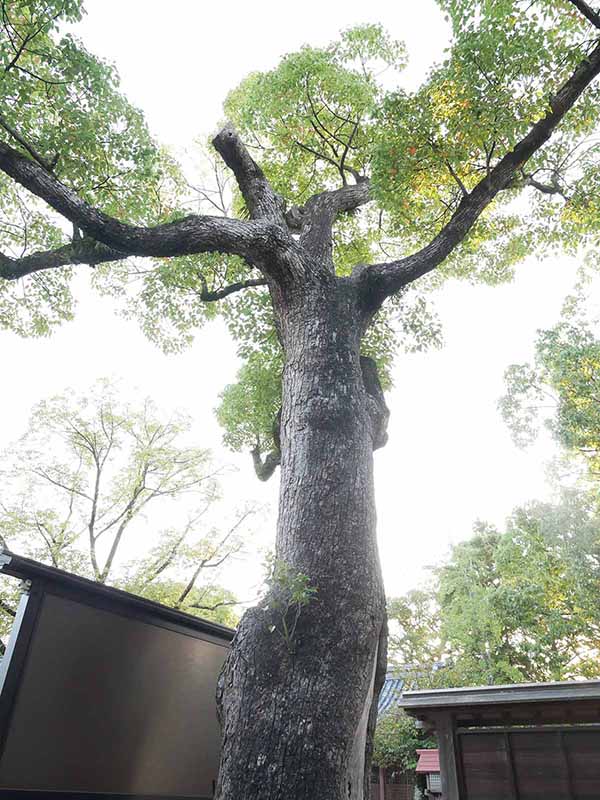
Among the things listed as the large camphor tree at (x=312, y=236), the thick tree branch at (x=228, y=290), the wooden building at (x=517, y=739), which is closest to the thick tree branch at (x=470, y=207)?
the large camphor tree at (x=312, y=236)

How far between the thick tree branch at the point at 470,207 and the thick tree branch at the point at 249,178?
Result: 1194 millimetres

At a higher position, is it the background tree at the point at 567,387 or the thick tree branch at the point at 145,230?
the background tree at the point at 567,387

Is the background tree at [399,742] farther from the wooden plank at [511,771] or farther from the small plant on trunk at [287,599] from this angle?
the small plant on trunk at [287,599]

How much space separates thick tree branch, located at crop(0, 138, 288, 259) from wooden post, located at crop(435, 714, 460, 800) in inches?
172

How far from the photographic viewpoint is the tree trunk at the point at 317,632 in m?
1.99

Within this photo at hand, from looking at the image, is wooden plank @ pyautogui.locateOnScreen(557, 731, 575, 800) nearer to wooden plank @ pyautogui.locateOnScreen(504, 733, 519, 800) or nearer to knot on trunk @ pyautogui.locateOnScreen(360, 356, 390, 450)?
wooden plank @ pyautogui.locateOnScreen(504, 733, 519, 800)

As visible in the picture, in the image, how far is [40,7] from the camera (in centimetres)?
391

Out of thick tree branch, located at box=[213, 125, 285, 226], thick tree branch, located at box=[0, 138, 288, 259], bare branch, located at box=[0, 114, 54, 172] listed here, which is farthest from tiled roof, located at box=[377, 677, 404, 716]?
bare branch, located at box=[0, 114, 54, 172]

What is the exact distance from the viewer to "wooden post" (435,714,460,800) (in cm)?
424

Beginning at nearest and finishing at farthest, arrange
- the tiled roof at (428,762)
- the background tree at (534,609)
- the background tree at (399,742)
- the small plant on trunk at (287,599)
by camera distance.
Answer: the small plant on trunk at (287,599) < the tiled roof at (428,762) < the background tree at (534,609) < the background tree at (399,742)

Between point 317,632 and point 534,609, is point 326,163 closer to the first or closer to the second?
point 317,632

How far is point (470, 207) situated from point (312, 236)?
4.84ft

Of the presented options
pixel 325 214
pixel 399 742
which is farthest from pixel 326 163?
pixel 399 742

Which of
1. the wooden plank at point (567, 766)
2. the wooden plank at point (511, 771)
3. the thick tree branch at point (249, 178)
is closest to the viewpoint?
the wooden plank at point (567, 766)
